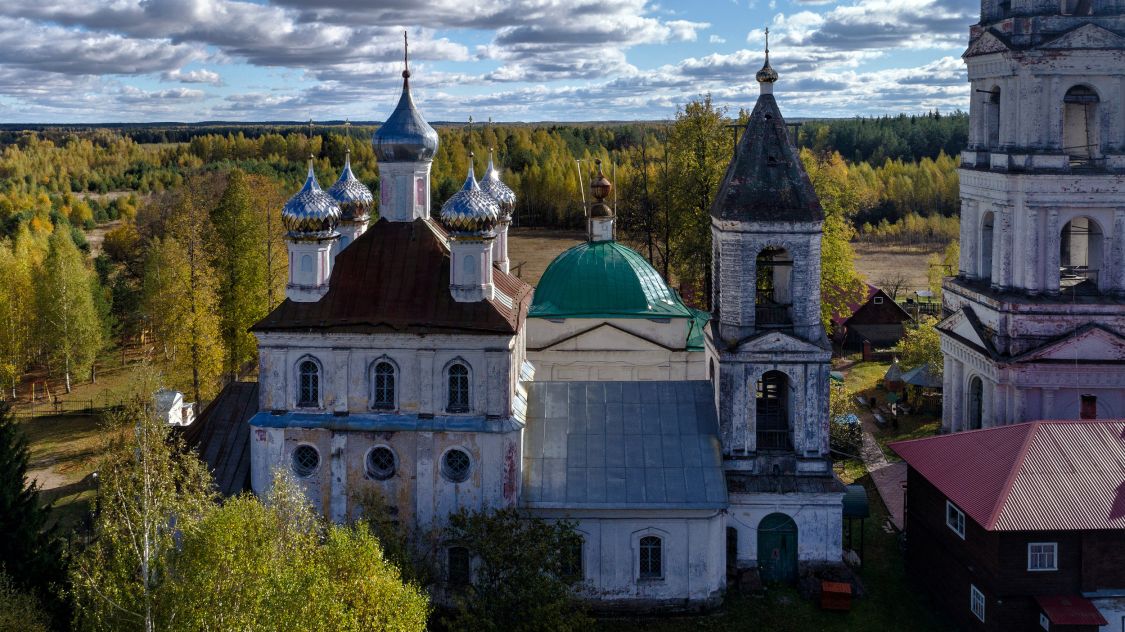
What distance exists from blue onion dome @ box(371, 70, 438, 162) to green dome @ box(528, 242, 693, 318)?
7129 millimetres

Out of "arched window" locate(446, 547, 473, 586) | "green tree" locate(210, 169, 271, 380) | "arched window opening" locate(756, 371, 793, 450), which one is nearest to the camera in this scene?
"arched window" locate(446, 547, 473, 586)

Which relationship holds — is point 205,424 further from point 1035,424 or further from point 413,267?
point 1035,424

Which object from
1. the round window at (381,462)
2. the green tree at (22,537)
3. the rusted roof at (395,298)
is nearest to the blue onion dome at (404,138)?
the rusted roof at (395,298)

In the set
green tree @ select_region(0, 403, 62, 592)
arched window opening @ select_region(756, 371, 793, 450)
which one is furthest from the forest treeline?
green tree @ select_region(0, 403, 62, 592)

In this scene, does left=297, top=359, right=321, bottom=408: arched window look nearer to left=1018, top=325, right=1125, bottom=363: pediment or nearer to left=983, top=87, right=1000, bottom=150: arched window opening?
left=1018, top=325, right=1125, bottom=363: pediment

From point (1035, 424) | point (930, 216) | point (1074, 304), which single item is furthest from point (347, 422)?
point (930, 216)

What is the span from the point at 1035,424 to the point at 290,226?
14.0m

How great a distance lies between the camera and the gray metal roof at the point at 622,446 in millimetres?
19406

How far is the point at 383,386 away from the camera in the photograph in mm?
19453

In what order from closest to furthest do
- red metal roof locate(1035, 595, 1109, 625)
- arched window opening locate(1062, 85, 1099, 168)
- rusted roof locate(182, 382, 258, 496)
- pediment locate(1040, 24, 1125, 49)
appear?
1. red metal roof locate(1035, 595, 1109, 625)
2. rusted roof locate(182, 382, 258, 496)
3. pediment locate(1040, 24, 1125, 49)
4. arched window opening locate(1062, 85, 1099, 168)

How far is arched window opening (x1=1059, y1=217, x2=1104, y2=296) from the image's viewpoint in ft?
82.2

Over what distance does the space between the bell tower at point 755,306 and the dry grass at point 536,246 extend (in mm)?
46931

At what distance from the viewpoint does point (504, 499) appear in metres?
19.3

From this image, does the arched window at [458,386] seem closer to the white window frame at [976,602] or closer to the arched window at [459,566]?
the arched window at [459,566]
